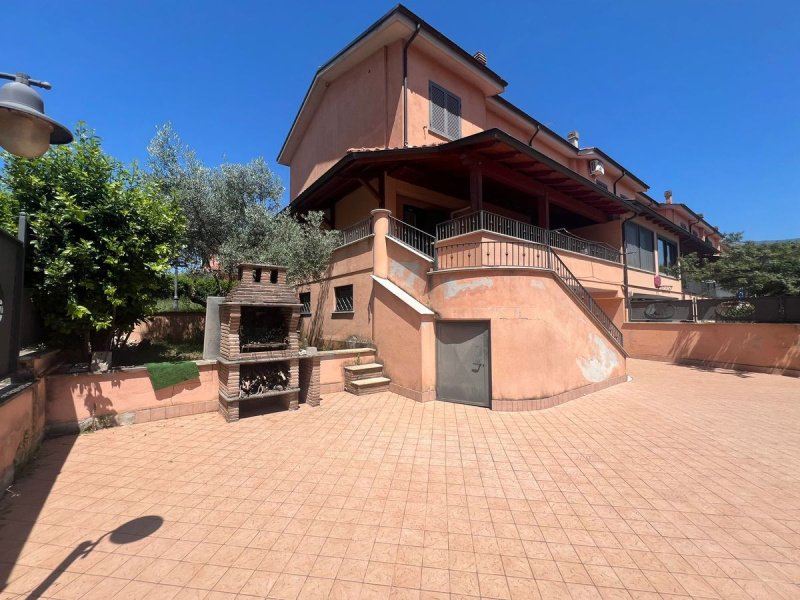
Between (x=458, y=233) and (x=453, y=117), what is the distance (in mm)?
5945

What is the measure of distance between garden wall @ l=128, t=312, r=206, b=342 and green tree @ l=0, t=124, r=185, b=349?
6.56 m

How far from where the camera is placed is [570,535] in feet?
9.87

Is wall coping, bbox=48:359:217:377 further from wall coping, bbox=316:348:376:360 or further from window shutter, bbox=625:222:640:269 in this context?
window shutter, bbox=625:222:640:269

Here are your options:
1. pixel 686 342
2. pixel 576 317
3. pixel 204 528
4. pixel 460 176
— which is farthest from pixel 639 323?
pixel 204 528

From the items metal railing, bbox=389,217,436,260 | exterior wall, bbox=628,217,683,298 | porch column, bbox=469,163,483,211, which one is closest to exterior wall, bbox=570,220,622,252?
exterior wall, bbox=628,217,683,298

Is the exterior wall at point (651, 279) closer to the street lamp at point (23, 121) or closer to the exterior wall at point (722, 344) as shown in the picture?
the exterior wall at point (722, 344)

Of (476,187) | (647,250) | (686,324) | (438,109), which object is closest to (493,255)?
(476,187)

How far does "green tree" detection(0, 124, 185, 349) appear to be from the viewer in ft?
17.4

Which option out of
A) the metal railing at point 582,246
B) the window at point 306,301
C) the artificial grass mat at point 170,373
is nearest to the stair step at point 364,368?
the artificial grass mat at point 170,373

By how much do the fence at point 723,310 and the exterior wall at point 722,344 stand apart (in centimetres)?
30

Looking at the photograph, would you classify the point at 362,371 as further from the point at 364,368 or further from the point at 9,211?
the point at 9,211

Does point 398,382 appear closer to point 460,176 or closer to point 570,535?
point 570,535

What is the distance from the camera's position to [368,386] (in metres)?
8.06

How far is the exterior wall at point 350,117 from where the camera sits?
12031mm
